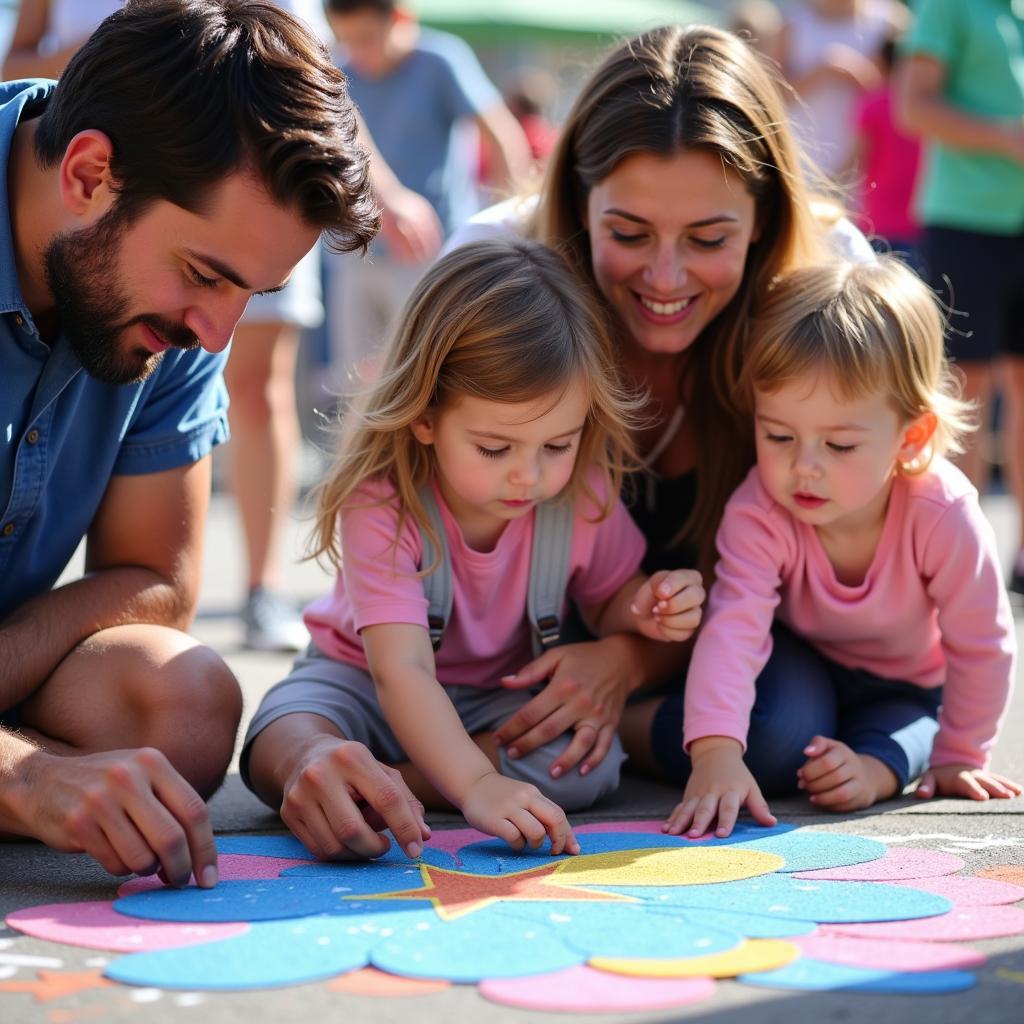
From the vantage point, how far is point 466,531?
2.35 meters

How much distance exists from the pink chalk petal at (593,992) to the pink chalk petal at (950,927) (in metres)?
0.23

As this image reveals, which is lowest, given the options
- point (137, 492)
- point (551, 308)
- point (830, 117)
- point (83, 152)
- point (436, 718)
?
point (436, 718)

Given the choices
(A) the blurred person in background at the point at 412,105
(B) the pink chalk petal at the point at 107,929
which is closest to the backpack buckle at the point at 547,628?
(B) the pink chalk petal at the point at 107,929

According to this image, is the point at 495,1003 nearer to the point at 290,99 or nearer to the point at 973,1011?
the point at 973,1011

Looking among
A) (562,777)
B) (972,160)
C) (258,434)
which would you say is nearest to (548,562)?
(562,777)

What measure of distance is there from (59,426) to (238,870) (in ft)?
2.14

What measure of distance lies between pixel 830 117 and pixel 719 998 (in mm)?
4970

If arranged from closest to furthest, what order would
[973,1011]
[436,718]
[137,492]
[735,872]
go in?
[973,1011] → [735,872] → [436,718] → [137,492]

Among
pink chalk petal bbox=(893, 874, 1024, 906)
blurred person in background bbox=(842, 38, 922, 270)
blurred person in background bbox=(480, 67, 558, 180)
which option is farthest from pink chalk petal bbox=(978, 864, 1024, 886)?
blurred person in background bbox=(480, 67, 558, 180)

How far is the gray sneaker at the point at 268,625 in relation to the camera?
3.51 meters

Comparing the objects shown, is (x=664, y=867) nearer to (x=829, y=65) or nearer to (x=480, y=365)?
(x=480, y=365)

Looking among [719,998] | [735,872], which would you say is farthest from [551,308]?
[719,998]

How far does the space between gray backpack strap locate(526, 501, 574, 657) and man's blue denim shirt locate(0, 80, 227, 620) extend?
1.63ft

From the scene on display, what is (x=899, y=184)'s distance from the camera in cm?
570
